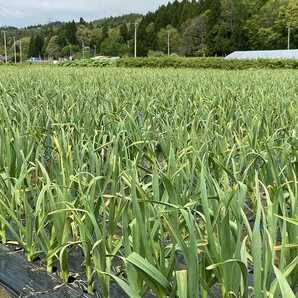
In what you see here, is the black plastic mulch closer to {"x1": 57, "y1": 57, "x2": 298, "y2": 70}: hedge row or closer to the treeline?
{"x1": 57, "y1": 57, "x2": 298, "y2": 70}: hedge row

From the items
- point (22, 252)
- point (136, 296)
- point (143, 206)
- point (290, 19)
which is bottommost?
point (22, 252)

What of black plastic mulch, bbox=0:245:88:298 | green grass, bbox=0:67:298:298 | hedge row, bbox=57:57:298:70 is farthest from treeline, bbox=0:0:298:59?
black plastic mulch, bbox=0:245:88:298

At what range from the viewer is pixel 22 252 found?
1.83 metres

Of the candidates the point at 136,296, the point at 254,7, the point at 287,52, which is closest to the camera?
the point at 136,296

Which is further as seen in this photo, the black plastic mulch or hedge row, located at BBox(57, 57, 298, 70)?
hedge row, located at BBox(57, 57, 298, 70)

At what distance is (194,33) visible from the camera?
223 ft

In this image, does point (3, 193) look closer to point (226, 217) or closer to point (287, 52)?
point (226, 217)

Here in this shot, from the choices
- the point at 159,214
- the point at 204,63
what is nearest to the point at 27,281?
the point at 159,214

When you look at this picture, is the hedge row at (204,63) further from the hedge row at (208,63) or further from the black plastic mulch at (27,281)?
the black plastic mulch at (27,281)

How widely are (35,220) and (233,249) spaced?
0.83 metres

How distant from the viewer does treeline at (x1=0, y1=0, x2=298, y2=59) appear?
6159 cm

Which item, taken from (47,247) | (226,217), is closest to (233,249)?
(226,217)

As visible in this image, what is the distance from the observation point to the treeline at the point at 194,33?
202ft

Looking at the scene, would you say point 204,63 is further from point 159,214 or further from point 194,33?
point 194,33
